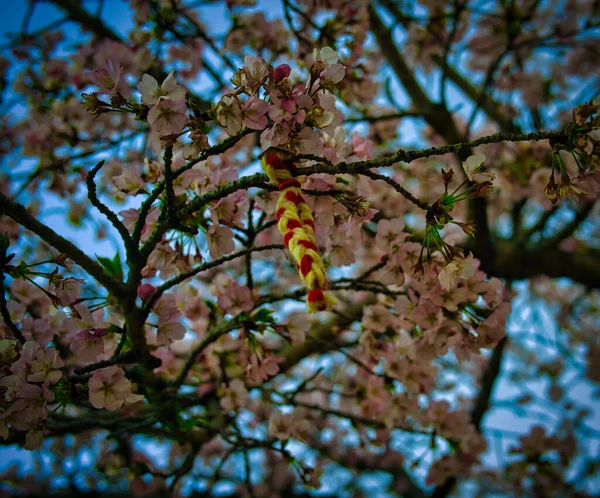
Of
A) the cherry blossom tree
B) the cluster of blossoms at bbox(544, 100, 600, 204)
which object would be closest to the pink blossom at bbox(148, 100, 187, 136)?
the cherry blossom tree

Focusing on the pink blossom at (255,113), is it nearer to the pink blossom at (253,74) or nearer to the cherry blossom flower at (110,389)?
the pink blossom at (253,74)

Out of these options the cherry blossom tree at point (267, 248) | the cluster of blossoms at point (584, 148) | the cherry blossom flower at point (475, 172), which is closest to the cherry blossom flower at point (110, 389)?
the cherry blossom tree at point (267, 248)

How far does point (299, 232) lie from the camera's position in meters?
0.75

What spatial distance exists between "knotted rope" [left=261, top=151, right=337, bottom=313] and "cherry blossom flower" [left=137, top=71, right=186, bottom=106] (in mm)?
209

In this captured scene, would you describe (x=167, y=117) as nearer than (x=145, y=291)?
Yes

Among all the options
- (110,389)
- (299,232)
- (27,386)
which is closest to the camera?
(299,232)

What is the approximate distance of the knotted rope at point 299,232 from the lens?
0.69 meters

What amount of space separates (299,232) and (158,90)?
0.43 m

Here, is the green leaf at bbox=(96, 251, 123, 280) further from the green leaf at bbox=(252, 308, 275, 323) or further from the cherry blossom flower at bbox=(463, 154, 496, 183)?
the cherry blossom flower at bbox=(463, 154, 496, 183)

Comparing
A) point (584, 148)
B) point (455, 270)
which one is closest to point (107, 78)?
point (455, 270)

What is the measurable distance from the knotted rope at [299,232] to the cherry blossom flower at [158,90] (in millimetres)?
209

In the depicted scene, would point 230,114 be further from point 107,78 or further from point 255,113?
point 107,78

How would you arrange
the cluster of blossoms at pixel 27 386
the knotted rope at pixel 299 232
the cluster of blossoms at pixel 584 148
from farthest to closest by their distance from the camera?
the cluster of blossoms at pixel 27 386 → the cluster of blossoms at pixel 584 148 → the knotted rope at pixel 299 232

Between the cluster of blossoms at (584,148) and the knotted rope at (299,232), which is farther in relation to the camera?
the cluster of blossoms at (584,148)
